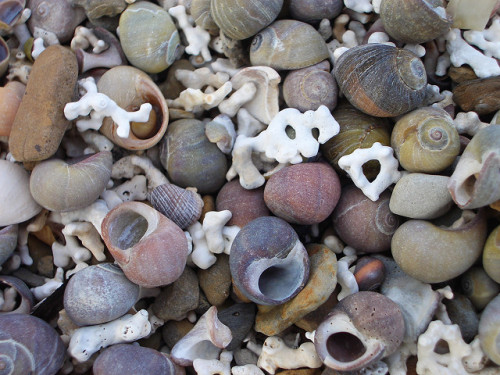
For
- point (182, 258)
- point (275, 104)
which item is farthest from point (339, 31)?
point (182, 258)

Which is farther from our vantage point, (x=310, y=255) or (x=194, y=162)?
(x=194, y=162)

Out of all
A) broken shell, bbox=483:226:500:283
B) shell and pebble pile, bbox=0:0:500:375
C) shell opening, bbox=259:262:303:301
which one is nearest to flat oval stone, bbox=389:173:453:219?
shell and pebble pile, bbox=0:0:500:375

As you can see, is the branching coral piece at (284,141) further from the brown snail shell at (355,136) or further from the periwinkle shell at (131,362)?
the periwinkle shell at (131,362)

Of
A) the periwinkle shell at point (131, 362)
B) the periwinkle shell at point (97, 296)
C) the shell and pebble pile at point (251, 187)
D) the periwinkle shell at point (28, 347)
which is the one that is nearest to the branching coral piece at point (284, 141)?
the shell and pebble pile at point (251, 187)

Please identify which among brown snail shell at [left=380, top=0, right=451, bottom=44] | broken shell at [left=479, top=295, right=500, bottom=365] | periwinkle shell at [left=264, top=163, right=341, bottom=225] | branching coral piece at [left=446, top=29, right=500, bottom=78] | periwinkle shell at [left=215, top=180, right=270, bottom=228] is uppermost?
brown snail shell at [left=380, top=0, right=451, bottom=44]

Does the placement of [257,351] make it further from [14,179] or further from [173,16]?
[173,16]

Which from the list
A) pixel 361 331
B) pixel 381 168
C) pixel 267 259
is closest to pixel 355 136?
pixel 381 168

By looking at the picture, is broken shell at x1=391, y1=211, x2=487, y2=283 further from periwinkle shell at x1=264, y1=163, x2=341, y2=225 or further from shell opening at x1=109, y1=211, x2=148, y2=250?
shell opening at x1=109, y1=211, x2=148, y2=250
